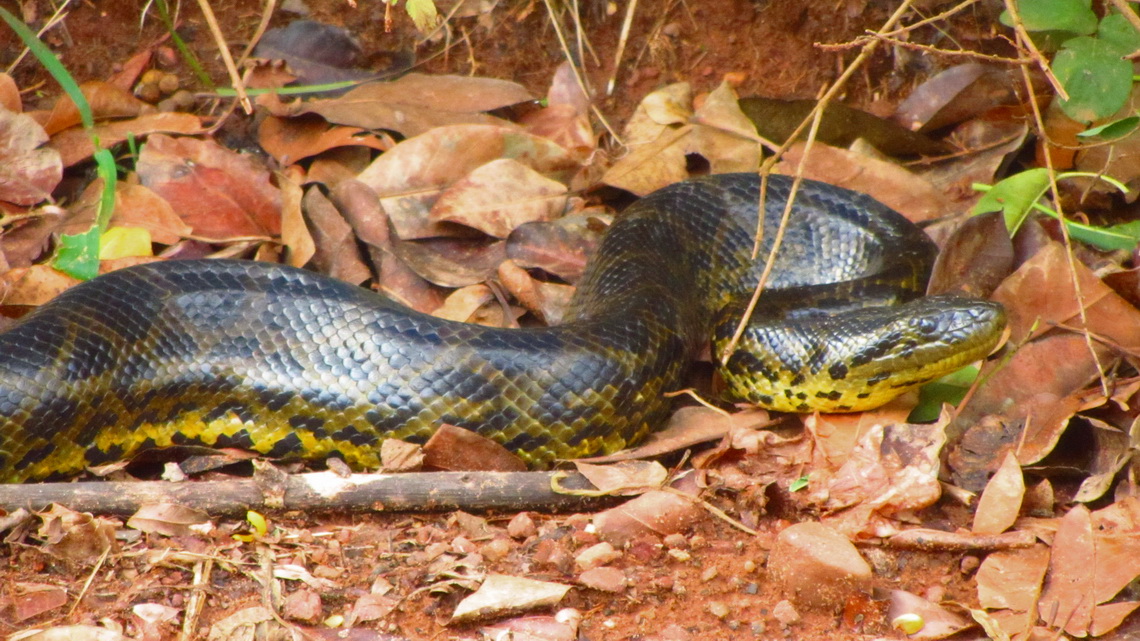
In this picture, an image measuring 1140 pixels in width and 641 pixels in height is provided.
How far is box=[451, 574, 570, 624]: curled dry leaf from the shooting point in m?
3.39

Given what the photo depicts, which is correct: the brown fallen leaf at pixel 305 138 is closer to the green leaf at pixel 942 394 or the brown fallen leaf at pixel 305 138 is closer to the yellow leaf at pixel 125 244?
the yellow leaf at pixel 125 244

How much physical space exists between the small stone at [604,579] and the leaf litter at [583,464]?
1cm

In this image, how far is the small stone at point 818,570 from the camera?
348cm

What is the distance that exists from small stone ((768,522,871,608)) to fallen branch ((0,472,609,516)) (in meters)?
0.80

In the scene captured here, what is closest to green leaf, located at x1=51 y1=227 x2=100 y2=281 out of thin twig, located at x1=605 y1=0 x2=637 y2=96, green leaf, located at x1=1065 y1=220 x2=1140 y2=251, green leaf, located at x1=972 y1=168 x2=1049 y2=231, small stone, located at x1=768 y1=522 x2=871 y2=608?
thin twig, located at x1=605 y1=0 x2=637 y2=96

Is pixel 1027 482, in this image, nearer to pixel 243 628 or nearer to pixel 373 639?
pixel 373 639

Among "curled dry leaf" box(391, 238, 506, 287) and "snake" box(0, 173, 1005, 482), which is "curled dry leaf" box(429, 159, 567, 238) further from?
"snake" box(0, 173, 1005, 482)

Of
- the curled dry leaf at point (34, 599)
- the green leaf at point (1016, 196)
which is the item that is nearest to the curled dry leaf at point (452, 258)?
the green leaf at point (1016, 196)

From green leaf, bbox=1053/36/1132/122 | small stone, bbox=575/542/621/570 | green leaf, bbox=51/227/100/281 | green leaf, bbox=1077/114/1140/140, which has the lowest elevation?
small stone, bbox=575/542/621/570

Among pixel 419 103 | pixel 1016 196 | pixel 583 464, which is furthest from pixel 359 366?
pixel 1016 196

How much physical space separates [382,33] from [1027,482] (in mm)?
4694

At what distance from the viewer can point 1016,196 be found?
17.9ft

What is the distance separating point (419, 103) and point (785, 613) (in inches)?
165

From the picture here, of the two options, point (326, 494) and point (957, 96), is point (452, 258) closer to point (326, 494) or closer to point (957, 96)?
point (326, 494)
